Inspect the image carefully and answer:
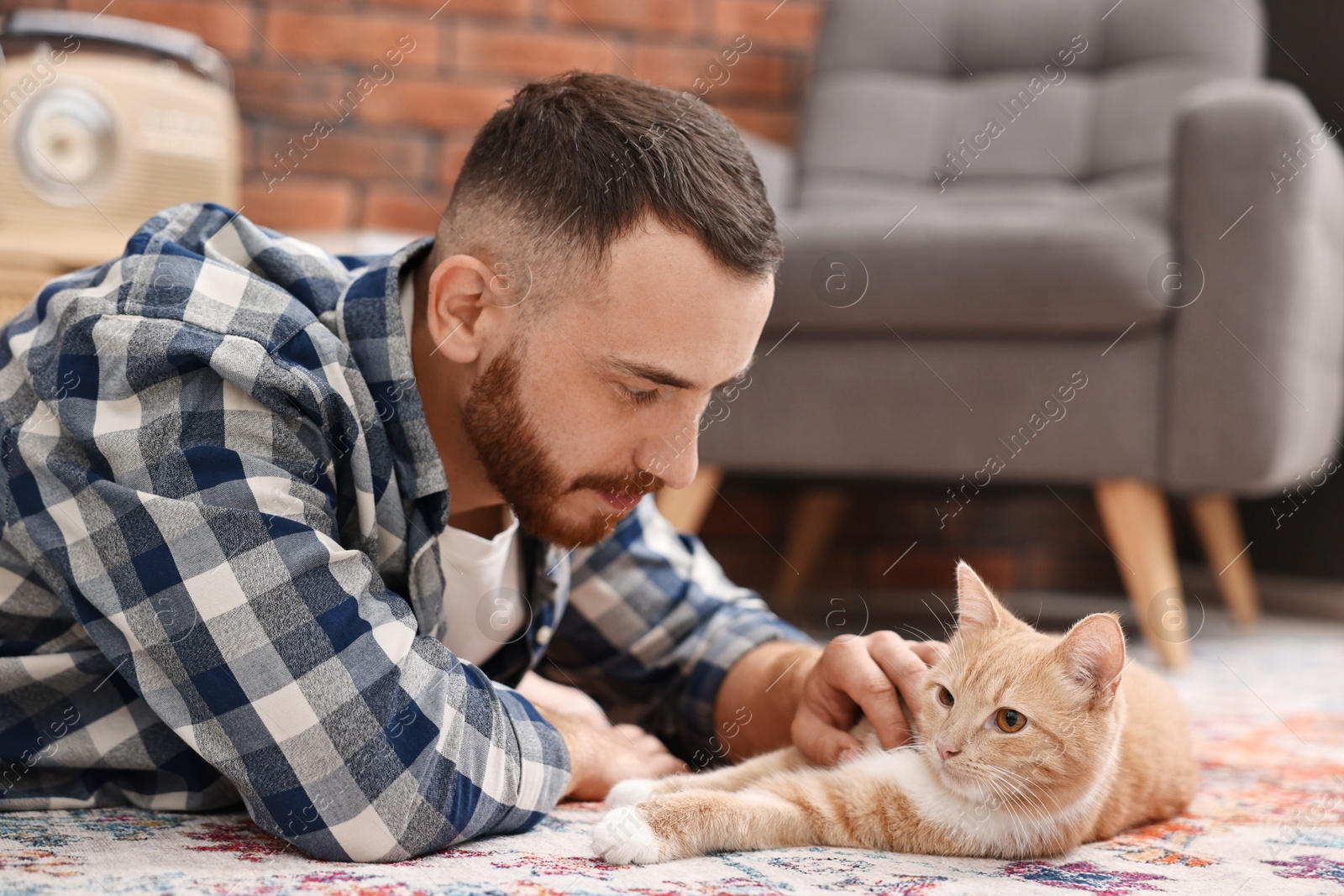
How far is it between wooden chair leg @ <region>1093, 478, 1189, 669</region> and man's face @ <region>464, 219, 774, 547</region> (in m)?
0.95

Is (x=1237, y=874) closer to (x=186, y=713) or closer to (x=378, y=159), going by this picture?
(x=186, y=713)

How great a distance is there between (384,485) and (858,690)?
39 centimetres

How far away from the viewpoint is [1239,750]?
1150 millimetres

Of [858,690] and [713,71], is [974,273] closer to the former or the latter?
[858,690]

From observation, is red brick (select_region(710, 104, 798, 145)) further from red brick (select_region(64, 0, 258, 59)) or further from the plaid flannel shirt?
the plaid flannel shirt

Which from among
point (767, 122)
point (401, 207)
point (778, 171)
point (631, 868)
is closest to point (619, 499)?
point (631, 868)

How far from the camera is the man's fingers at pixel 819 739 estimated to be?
2.78 ft

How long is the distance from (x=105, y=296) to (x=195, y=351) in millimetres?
119

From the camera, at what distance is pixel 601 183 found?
81 cm

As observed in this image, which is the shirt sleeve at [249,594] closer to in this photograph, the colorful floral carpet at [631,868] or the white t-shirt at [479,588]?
the colorful floral carpet at [631,868]

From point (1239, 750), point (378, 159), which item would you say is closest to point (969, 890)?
point (1239, 750)

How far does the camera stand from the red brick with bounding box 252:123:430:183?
7.10ft

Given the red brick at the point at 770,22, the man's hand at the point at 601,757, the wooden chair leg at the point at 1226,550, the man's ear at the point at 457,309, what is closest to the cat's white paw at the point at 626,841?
the man's hand at the point at 601,757

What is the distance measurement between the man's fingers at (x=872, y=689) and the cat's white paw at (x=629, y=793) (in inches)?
6.7
